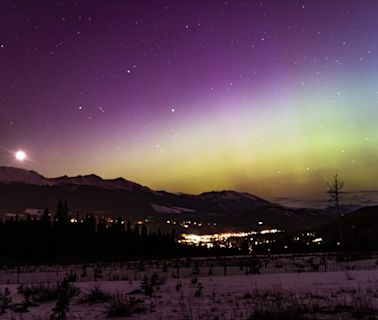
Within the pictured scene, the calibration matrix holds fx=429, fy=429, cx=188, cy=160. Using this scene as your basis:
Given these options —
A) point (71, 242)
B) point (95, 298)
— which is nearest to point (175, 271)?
point (95, 298)

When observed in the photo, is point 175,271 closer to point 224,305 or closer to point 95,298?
point 95,298

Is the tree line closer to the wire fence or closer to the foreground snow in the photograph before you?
the wire fence

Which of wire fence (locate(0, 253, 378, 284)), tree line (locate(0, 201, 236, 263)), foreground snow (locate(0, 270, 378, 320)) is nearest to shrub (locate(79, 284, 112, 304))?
foreground snow (locate(0, 270, 378, 320))

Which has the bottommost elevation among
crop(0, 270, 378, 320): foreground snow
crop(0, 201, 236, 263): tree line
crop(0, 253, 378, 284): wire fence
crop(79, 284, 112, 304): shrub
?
crop(0, 253, 378, 284): wire fence

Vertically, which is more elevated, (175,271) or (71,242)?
(71,242)

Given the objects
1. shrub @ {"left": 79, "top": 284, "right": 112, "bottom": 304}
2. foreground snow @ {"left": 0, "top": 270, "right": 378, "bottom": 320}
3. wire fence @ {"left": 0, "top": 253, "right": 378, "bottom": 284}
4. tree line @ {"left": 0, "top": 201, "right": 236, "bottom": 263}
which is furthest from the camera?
tree line @ {"left": 0, "top": 201, "right": 236, "bottom": 263}

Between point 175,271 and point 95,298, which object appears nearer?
point 95,298

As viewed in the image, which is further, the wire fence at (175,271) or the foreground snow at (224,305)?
the wire fence at (175,271)

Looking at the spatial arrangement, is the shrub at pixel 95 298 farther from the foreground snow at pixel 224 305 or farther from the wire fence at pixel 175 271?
the wire fence at pixel 175 271

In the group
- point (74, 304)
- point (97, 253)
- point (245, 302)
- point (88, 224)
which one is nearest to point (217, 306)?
point (245, 302)

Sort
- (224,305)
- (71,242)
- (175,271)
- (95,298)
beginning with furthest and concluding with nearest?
(71,242) → (175,271) → (95,298) → (224,305)

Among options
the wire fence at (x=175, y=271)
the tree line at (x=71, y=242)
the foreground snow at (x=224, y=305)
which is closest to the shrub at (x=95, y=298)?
the foreground snow at (x=224, y=305)

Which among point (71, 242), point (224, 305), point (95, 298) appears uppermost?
point (71, 242)

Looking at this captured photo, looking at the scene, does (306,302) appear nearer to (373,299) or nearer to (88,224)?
(373,299)
